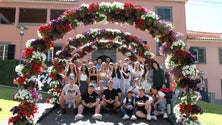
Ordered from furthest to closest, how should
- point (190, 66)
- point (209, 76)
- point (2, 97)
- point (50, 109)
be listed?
point (209, 76)
point (2, 97)
point (50, 109)
point (190, 66)

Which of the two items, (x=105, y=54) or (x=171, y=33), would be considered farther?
(x=105, y=54)

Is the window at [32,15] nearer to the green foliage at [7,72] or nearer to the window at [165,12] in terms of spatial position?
the green foliage at [7,72]

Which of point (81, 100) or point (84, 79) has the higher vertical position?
point (84, 79)

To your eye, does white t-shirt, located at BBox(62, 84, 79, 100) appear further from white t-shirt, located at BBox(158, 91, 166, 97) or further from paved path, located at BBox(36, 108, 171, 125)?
white t-shirt, located at BBox(158, 91, 166, 97)

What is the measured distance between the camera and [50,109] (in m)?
8.58

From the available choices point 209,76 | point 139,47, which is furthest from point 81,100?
point 209,76

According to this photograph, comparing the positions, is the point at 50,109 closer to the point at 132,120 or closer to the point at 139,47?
the point at 132,120

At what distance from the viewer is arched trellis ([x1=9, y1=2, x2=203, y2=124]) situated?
675 centimetres

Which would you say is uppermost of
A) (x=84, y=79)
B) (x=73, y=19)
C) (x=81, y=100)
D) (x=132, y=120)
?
(x=73, y=19)

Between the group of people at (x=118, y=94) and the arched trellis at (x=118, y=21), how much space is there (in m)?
1.02

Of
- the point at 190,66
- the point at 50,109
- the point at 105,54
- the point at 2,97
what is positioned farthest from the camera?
the point at 105,54

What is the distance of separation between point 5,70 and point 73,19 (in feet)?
38.7

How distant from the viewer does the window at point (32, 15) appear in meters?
21.1

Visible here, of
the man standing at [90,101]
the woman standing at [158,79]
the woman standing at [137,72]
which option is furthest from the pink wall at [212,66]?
the man standing at [90,101]
